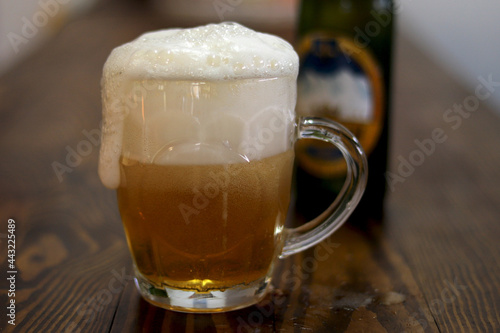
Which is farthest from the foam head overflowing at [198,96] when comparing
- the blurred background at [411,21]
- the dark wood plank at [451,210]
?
the blurred background at [411,21]

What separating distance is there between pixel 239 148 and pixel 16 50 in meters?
3.58

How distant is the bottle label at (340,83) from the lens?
1043 mm

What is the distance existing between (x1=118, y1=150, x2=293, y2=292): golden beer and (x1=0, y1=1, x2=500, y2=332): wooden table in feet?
0.14

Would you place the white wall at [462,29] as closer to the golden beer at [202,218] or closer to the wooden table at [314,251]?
the wooden table at [314,251]

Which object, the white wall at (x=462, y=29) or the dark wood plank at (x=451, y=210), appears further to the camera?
the white wall at (x=462, y=29)

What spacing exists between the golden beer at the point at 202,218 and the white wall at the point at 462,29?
3043 millimetres

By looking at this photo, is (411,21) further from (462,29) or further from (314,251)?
(314,251)

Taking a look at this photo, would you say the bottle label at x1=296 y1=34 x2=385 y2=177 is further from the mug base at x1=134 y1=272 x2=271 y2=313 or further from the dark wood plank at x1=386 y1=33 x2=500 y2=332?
the mug base at x1=134 y1=272 x2=271 y2=313

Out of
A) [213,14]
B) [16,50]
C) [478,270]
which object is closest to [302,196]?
[478,270]

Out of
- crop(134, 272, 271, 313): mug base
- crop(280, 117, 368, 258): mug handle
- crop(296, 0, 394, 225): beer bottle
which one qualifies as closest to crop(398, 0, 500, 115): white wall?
crop(296, 0, 394, 225): beer bottle

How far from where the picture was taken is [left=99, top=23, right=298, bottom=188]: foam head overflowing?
2.08 feet

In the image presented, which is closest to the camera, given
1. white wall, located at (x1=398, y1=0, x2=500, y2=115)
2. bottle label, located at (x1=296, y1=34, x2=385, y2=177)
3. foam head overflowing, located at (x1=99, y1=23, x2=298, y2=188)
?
foam head overflowing, located at (x1=99, y1=23, x2=298, y2=188)

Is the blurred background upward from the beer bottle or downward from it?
downward

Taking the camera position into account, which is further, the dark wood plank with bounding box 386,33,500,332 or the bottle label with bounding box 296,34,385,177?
the bottle label with bounding box 296,34,385,177
